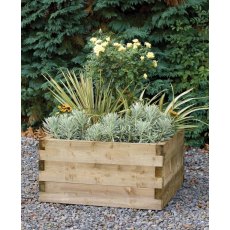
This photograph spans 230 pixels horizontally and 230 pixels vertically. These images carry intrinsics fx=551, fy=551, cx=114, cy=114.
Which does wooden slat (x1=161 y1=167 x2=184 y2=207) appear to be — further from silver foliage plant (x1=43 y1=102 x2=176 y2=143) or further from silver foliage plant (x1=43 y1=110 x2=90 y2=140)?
silver foliage plant (x1=43 y1=110 x2=90 y2=140)

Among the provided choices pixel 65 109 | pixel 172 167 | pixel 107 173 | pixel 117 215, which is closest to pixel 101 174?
pixel 107 173

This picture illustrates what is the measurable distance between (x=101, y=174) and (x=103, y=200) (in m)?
0.19

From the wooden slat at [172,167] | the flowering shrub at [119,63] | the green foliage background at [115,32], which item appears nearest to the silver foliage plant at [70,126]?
the wooden slat at [172,167]

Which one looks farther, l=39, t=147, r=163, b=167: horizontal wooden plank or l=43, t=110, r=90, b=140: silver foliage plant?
l=43, t=110, r=90, b=140: silver foliage plant

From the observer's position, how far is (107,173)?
3.76m

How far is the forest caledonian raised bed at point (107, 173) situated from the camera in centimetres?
368

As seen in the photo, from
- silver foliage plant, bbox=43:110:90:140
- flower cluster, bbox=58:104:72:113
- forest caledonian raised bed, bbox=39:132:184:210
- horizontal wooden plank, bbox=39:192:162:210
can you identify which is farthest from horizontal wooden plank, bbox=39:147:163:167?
flower cluster, bbox=58:104:72:113

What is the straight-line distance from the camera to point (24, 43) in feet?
21.5

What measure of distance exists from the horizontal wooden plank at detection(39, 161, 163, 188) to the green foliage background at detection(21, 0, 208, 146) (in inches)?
88.9

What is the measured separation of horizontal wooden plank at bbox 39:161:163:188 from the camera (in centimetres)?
369

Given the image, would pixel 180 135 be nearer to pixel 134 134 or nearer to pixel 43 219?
pixel 134 134
